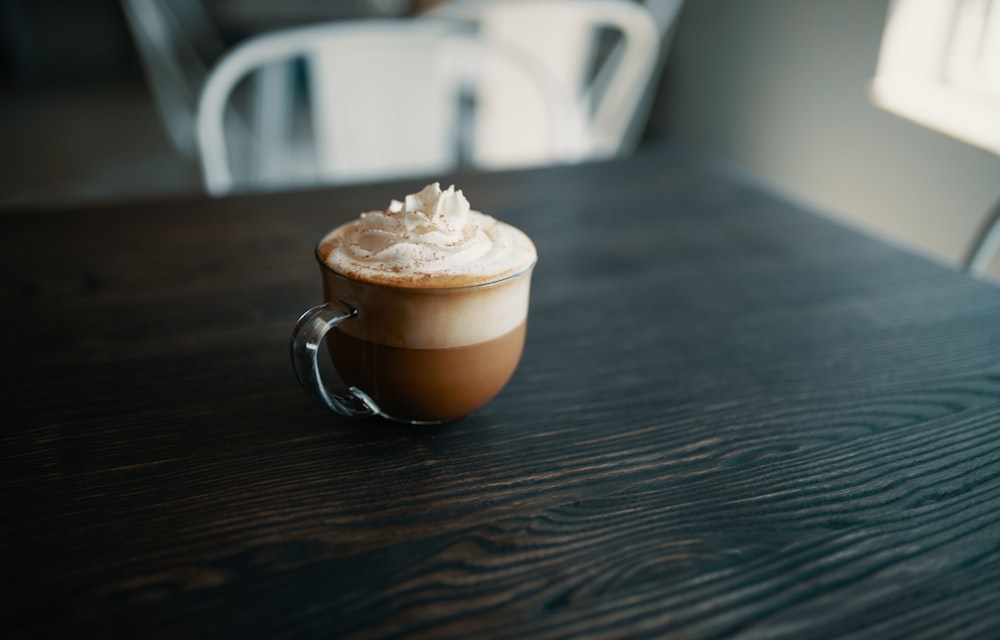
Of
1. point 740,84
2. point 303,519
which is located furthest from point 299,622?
point 740,84

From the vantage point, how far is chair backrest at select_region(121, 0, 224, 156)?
1.78 meters

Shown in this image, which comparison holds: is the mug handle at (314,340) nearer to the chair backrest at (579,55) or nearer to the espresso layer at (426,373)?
the espresso layer at (426,373)

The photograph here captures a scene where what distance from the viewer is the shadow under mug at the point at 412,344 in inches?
14.9

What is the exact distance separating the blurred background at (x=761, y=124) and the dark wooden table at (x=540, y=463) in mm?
225

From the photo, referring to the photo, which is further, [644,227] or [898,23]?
[898,23]

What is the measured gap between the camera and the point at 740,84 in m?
2.28

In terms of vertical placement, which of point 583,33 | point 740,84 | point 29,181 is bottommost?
point 29,181

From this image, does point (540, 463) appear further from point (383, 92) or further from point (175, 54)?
point (175, 54)

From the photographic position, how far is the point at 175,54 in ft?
8.25

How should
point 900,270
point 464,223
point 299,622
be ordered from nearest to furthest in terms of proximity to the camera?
point 299,622 < point 464,223 < point 900,270

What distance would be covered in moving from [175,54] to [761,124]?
190 centimetres

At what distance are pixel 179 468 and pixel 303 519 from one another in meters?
0.08

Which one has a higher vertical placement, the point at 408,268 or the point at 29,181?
the point at 408,268

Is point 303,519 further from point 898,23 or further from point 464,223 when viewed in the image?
point 898,23
